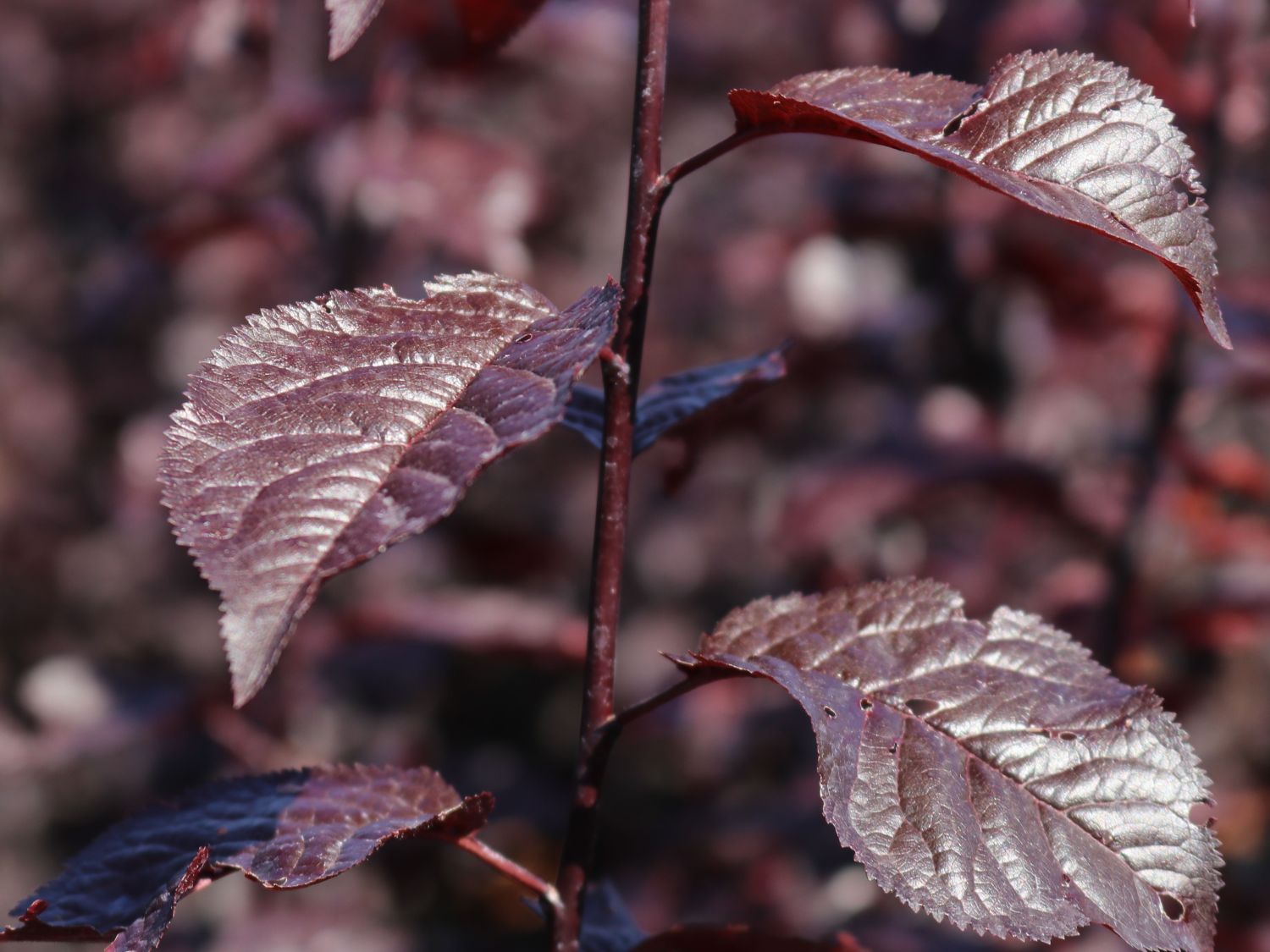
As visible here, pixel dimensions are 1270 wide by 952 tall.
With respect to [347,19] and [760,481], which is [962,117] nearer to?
[347,19]

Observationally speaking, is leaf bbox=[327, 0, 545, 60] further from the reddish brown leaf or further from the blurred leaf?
the blurred leaf

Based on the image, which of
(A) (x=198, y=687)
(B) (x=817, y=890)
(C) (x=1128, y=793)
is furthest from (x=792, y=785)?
(C) (x=1128, y=793)

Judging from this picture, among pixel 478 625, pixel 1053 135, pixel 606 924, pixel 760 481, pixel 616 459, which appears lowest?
pixel 760 481

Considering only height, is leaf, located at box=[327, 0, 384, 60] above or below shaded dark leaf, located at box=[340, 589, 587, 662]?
above

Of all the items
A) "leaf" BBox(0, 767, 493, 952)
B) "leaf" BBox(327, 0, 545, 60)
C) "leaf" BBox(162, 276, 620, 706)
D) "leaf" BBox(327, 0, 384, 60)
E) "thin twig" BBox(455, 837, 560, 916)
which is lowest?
"thin twig" BBox(455, 837, 560, 916)

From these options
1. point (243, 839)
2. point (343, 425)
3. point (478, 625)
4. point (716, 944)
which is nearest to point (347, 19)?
point (343, 425)

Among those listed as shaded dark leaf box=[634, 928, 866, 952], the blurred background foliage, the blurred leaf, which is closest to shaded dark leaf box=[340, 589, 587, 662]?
the blurred background foliage
